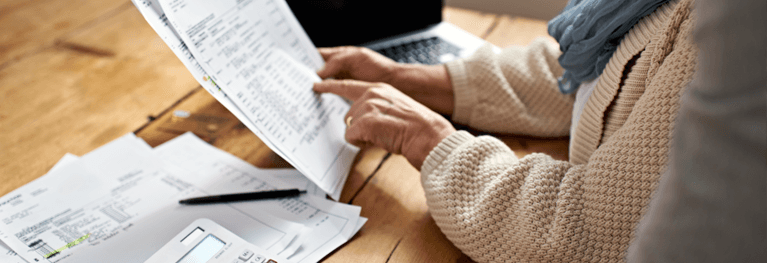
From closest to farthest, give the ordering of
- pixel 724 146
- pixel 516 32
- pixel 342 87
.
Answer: pixel 724 146 → pixel 342 87 → pixel 516 32

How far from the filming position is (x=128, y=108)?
2.47 feet

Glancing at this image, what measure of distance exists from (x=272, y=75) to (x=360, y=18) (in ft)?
1.21

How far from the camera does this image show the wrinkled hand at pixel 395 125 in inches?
21.9

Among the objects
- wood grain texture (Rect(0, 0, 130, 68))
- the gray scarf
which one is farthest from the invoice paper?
wood grain texture (Rect(0, 0, 130, 68))

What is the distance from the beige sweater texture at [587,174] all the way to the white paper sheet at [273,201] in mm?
123

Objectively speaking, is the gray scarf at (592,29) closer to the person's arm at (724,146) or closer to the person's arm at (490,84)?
the person's arm at (490,84)

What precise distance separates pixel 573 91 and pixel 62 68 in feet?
3.37

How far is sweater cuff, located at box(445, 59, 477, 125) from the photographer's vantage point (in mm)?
687

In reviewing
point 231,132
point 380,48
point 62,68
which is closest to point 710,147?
point 231,132

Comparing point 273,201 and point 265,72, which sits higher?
point 265,72

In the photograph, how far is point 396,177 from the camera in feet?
1.98

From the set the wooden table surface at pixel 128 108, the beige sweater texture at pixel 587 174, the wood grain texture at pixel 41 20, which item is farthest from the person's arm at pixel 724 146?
the wood grain texture at pixel 41 20

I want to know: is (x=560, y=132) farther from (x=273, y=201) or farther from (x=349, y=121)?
(x=273, y=201)

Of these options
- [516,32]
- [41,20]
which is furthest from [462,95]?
[41,20]
